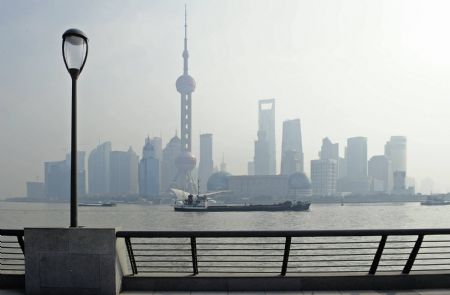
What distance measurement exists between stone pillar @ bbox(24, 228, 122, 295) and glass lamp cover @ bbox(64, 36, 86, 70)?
10.8ft

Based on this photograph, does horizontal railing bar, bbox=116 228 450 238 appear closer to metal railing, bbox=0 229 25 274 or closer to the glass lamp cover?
metal railing, bbox=0 229 25 274

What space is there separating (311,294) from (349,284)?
0.89 meters

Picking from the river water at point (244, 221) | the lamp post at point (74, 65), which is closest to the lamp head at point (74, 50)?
the lamp post at point (74, 65)

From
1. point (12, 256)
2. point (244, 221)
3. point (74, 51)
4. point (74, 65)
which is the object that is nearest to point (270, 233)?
point (74, 65)

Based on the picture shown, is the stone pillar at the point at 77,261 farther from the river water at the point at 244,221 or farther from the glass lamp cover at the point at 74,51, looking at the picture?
the river water at the point at 244,221

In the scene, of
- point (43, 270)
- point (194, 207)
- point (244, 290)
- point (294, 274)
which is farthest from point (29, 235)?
point (194, 207)

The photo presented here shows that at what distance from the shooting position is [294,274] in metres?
8.97

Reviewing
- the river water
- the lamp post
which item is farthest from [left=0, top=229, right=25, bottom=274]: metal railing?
the river water

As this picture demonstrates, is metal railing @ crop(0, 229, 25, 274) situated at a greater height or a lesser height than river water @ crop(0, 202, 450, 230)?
greater

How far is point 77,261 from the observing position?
26.9ft

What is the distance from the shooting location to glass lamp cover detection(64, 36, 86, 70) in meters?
8.58

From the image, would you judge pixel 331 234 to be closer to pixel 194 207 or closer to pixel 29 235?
pixel 29 235

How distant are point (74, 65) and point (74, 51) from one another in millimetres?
278

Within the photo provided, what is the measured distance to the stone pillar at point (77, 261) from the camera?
26.8 feet
